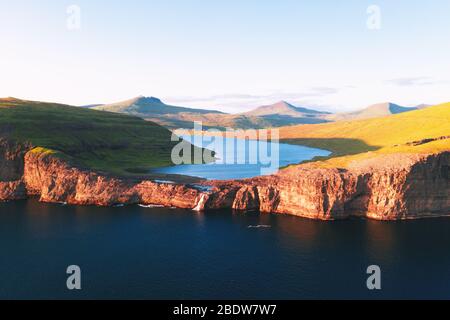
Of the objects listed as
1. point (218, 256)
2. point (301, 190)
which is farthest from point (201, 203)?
point (218, 256)

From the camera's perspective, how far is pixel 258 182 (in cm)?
15825

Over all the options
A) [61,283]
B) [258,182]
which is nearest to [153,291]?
[61,283]

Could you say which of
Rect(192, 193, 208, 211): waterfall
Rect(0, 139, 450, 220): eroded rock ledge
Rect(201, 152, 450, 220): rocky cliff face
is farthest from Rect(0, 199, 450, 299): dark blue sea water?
Rect(192, 193, 208, 211): waterfall

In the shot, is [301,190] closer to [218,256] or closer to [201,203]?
[201,203]

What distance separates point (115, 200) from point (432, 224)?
411ft

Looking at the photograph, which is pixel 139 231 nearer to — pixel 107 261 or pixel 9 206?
pixel 107 261

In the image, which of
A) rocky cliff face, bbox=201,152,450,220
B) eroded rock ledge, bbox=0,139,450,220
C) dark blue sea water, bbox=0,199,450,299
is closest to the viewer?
dark blue sea water, bbox=0,199,450,299

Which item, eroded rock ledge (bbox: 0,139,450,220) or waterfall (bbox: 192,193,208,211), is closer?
eroded rock ledge (bbox: 0,139,450,220)

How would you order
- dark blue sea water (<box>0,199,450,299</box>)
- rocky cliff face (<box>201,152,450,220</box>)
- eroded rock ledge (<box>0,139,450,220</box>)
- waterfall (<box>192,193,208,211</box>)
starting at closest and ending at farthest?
1. dark blue sea water (<box>0,199,450,299</box>)
2. rocky cliff face (<box>201,152,450,220</box>)
3. eroded rock ledge (<box>0,139,450,220</box>)
4. waterfall (<box>192,193,208,211</box>)

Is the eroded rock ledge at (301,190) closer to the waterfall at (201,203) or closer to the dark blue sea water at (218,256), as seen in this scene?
the waterfall at (201,203)

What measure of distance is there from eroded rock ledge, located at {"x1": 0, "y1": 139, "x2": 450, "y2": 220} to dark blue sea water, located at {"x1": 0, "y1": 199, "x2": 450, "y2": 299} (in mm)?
7918

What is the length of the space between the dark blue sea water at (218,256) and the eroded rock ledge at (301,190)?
7918 millimetres

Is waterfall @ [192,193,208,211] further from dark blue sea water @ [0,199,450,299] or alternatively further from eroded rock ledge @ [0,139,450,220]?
dark blue sea water @ [0,199,450,299]

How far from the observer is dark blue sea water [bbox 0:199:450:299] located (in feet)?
258
